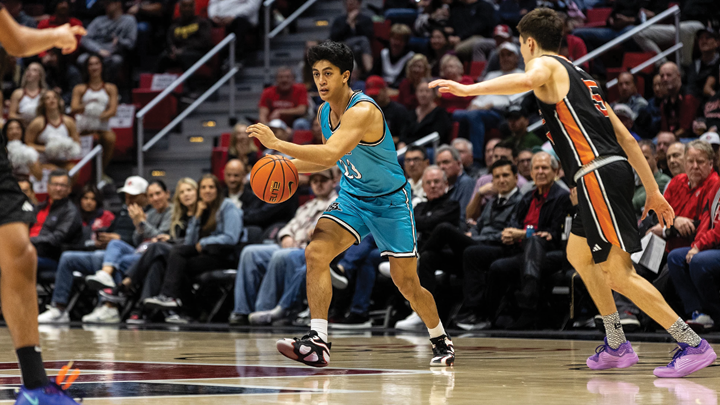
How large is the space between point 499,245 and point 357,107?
12.2 ft

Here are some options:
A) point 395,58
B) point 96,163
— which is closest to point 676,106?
point 395,58

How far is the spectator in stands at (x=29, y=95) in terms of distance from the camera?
43.7 ft

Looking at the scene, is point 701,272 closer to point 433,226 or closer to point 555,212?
point 555,212

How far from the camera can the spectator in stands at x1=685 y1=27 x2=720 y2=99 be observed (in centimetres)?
1006

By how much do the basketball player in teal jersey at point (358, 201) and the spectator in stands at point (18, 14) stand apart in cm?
1153

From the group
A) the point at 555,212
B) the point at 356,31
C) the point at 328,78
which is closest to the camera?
the point at 328,78

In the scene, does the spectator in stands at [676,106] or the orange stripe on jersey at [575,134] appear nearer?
the orange stripe on jersey at [575,134]

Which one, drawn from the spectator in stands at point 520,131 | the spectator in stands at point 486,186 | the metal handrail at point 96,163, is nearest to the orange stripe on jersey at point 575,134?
the spectator in stands at point 486,186

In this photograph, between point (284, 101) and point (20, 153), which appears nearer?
point (20, 153)

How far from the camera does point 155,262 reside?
32.8ft

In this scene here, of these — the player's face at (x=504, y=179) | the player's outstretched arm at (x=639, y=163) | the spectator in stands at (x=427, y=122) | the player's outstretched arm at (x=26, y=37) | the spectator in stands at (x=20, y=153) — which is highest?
the player's outstretched arm at (x=26, y=37)

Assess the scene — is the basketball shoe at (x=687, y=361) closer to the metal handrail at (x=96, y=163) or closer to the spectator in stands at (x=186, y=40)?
the metal handrail at (x=96, y=163)

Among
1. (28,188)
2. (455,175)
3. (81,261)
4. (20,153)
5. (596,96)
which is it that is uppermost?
(596,96)

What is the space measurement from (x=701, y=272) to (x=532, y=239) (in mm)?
1377
